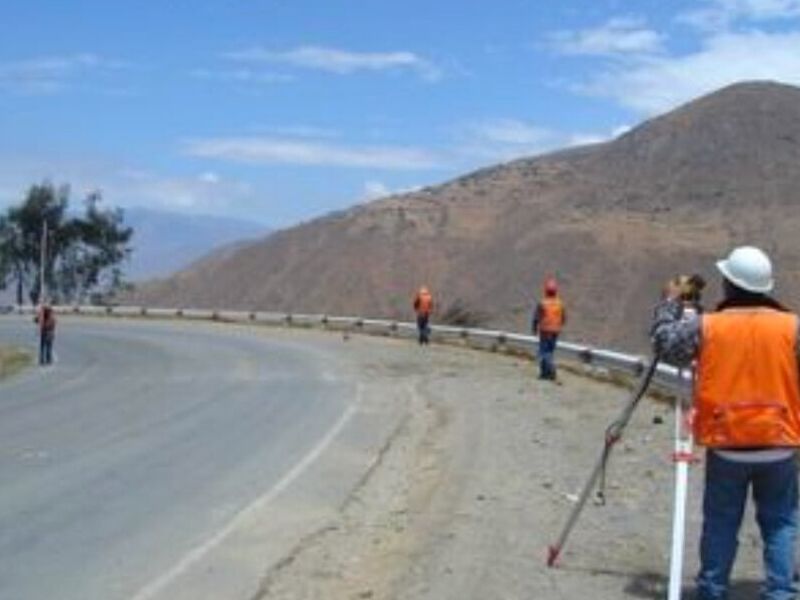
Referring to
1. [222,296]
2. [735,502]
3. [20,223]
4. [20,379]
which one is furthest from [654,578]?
[222,296]

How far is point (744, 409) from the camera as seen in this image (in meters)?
7.79

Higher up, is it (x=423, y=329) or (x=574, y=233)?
(x=574, y=233)

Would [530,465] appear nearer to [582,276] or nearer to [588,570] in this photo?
[588,570]

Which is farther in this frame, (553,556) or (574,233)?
(574,233)

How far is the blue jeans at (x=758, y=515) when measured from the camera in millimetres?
7934

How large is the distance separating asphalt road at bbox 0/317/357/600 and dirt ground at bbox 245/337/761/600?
0.94m

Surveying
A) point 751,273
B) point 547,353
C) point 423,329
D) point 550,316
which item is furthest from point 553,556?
point 423,329

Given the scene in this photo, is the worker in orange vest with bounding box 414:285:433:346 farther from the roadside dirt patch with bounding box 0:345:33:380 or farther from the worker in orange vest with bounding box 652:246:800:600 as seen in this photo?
the worker in orange vest with bounding box 652:246:800:600

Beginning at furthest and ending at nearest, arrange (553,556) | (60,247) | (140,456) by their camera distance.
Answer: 1. (60,247)
2. (140,456)
3. (553,556)

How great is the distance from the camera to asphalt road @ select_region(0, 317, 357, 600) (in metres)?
10.4

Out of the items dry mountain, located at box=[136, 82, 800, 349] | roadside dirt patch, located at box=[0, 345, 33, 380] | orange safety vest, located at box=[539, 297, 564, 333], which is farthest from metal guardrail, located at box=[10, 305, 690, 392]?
dry mountain, located at box=[136, 82, 800, 349]

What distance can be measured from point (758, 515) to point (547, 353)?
65.2 ft

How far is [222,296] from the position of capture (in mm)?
108750

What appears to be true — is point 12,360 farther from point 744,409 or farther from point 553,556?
point 744,409
